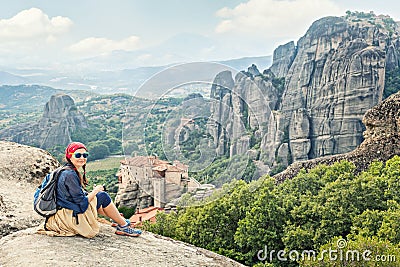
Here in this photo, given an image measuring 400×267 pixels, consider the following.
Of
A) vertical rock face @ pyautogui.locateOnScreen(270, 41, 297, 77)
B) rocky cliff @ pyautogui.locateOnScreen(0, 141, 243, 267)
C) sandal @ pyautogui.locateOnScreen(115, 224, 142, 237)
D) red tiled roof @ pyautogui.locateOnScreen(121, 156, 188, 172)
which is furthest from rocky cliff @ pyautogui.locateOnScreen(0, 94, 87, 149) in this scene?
sandal @ pyautogui.locateOnScreen(115, 224, 142, 237)

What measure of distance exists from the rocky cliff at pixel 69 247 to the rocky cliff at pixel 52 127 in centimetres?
6724

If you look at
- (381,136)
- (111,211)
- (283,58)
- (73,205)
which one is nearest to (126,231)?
(111,211)

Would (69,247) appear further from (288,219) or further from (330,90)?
(330,90)

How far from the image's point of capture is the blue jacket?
4.43m

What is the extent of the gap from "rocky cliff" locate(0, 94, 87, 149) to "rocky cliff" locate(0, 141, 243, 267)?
67238 mm

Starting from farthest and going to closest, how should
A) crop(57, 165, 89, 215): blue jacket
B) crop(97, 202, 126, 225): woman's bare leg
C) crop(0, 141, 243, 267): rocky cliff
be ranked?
crop(97, 202, 126, 225): woman's bare leg → crop(57, 165, 89, 215): blue jacket → crop(0, 141, 243, 267): rocky cliff

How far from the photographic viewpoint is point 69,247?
164 inches

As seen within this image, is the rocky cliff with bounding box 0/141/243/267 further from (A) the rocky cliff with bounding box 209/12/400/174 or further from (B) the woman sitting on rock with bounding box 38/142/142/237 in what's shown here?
(A) the rocky cliff with bounding box 209/12/400/174

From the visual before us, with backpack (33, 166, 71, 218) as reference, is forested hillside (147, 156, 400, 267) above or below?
below

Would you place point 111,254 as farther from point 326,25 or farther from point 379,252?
point 326,25

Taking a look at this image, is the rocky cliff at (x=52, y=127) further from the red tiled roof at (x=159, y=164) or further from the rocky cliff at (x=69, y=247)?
the rocky cliff at (x=69, y=247)

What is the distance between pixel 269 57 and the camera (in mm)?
77062

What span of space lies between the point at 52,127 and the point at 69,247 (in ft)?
250

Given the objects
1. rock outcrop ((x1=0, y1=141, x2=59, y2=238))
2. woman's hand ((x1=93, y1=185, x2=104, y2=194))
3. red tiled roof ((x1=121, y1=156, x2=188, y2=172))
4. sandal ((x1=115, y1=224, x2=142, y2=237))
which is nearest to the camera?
woman's hand ((x1=93, y1=185, x2=104, y2=194))
